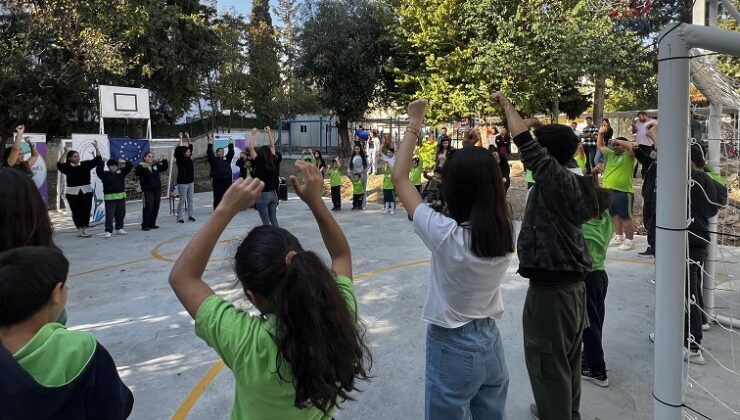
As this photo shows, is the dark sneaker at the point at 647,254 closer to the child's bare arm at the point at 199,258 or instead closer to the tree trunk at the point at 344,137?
the child's bare arm at the point at 199,258

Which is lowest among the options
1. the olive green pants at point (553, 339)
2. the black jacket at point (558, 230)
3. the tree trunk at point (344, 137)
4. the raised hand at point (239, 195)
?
the olive green pants at point (553, 339)

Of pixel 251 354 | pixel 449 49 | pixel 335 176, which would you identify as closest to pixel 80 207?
pixel 335 176

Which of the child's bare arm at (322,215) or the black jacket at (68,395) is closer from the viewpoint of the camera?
the black jacket at (68,395)

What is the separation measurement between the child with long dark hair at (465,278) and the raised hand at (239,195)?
775mm

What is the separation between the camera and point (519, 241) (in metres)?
2.75

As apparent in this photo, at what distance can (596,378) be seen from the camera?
370cm

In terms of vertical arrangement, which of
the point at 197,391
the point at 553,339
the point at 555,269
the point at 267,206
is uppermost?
the point at 555,269

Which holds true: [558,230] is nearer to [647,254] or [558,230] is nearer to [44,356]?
[44,356]

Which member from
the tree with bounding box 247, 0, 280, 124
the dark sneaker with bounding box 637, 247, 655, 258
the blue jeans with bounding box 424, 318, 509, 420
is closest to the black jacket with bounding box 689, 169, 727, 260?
the blue jeans with bounding box 424, 318, 509, 420

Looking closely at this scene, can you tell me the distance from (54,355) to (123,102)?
15494 mm

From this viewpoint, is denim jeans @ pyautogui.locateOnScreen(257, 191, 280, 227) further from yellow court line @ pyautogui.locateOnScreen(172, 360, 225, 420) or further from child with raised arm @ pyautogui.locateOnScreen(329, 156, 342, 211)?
yellow court line @ pyautogui.locateOnScreen(172, 360, 225, 420)

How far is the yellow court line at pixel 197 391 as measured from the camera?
11.1 feet

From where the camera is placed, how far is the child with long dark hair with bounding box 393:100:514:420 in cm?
213

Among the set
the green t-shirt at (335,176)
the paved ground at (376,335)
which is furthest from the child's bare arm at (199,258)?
the green t-shirt at (335,176)
